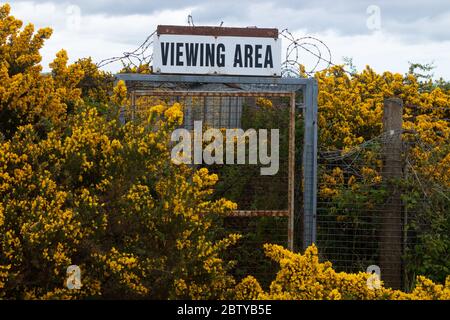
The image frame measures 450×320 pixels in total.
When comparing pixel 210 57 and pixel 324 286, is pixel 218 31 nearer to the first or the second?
pixel 210 57

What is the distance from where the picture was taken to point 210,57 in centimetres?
706

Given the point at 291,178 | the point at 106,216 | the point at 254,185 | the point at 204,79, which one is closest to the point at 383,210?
the point at 291,178

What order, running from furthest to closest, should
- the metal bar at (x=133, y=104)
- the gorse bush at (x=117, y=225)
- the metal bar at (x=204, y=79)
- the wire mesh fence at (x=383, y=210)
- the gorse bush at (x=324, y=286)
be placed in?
the wire mesh fence at (x=383, y=210), the metal bar at (x=204, y=79), the metal bar at (x=133, y=104), the gorse bush at (x=117, y=225), the gorse bush at (x=324, y=286)

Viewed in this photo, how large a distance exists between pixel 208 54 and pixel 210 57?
0.03 meters

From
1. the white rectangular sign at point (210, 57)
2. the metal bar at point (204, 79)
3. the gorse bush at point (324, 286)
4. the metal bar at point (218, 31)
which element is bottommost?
the gorse bush at point (324, 286)

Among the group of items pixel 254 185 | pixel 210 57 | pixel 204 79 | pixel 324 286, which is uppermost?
pixel 210 57

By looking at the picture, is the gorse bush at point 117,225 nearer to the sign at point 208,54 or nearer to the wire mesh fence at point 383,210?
the sign at point 208,54

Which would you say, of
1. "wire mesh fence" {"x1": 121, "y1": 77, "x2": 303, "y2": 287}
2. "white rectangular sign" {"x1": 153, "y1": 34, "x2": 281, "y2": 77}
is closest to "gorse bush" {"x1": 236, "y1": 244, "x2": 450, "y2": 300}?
"wire mesh fence" {"x1": 121, "y1": 77, "x2": 303, "y2": 287}

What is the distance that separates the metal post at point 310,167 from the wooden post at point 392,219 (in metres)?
0.80

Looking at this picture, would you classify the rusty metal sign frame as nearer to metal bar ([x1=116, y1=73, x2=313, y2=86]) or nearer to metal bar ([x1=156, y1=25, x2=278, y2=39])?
metal bar ([x1=116, y1=73, x2=313, y2=86])

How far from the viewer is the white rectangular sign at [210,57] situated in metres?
7.05

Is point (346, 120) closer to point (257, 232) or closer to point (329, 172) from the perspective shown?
point (329, 172)

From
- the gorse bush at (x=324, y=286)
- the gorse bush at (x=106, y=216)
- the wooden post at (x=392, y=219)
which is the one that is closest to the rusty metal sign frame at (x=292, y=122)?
the wooden post at (x=392, y=219)

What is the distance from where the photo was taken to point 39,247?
17.0 ft
